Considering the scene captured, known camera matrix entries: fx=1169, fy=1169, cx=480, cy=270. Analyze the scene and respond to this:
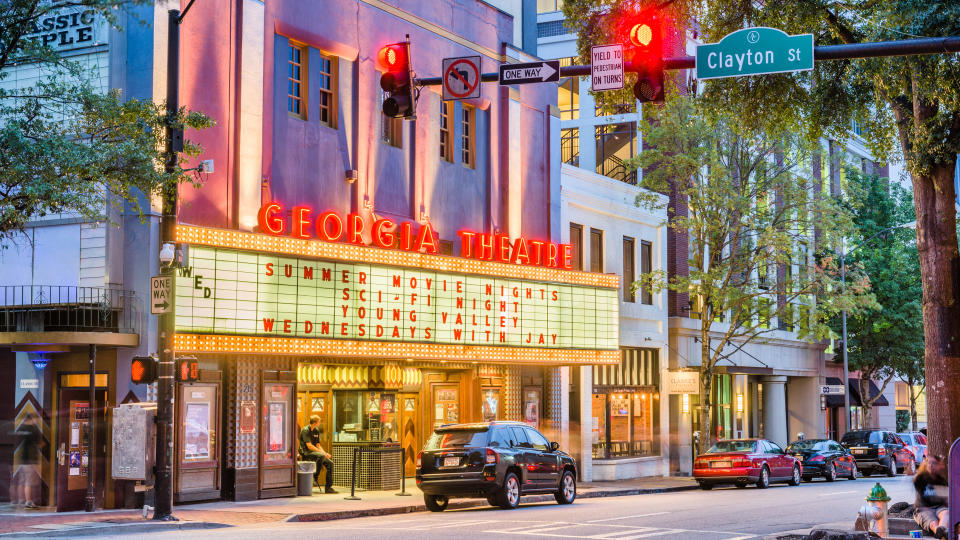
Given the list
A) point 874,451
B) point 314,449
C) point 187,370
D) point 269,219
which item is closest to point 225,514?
point 187,370

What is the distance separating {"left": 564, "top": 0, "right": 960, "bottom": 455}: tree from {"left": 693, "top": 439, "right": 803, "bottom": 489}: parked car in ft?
47.2

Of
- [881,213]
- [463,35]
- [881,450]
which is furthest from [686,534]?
[881,213]

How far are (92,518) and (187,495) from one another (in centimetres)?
337

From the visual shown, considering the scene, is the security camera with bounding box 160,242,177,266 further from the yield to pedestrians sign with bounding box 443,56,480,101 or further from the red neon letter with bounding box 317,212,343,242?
the yield to pedestrians sign with bounding box 443,56,480,101

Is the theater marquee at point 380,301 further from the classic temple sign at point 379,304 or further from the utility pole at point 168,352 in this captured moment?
the utility pole at point 168,352

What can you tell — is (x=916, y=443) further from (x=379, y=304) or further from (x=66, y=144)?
(x=66, y=144)

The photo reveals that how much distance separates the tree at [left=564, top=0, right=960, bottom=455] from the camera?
17.6 metres

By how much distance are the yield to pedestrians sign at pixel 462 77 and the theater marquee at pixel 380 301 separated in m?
7.96

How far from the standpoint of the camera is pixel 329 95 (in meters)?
27.8

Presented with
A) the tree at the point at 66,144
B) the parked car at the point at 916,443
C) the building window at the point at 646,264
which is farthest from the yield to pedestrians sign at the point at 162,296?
the parked car at the point at 916,443

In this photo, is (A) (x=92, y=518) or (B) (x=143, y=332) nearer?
(A) (x=92, y=518)

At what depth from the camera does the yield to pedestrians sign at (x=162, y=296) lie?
66.2ft

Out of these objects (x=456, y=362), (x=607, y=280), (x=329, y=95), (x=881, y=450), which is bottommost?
(x=881, y=450)

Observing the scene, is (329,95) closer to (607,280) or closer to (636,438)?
(607,280)
